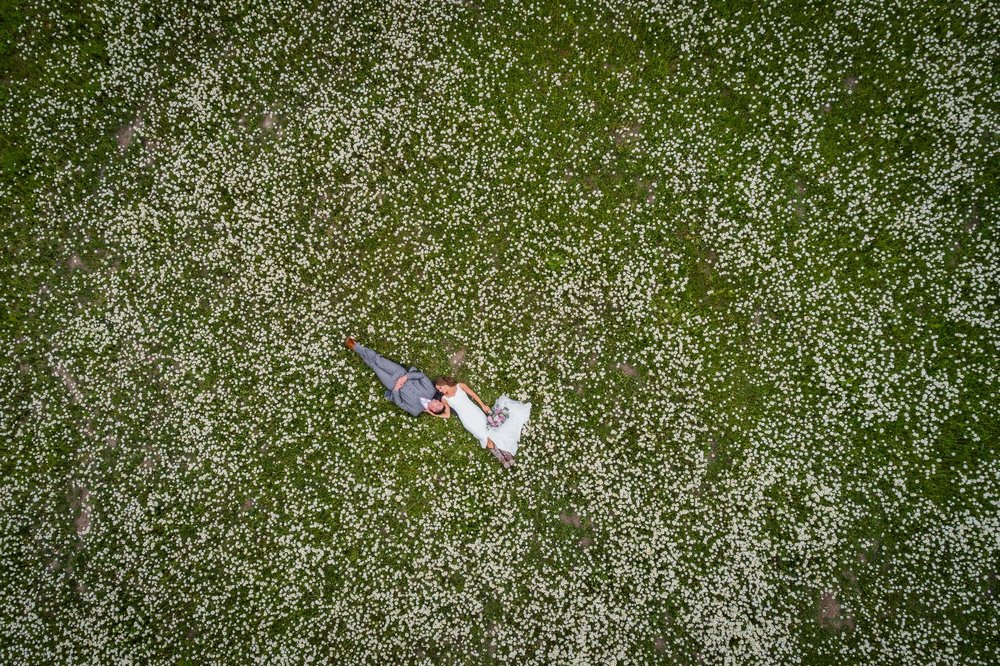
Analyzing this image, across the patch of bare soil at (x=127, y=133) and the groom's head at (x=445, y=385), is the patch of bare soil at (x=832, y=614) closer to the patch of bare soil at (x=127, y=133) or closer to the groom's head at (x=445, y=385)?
the groom's head at (x=445, y=385)

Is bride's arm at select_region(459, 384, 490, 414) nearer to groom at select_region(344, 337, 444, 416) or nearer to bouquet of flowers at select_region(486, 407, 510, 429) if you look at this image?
bouquet of flowers at select_region(486, 407, 510, 429)

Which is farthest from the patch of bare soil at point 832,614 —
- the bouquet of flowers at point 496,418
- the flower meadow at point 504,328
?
the bouquet of flowers at point 496,418

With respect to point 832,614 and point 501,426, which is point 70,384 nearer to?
point 501,426

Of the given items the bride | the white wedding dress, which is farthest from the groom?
the white wedding dress

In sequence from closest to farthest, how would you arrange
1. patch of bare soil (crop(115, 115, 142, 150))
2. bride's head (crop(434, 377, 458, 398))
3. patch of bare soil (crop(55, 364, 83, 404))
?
1. bride's head (crop(434, 377, 458, 398))
2. patch of bare soil (crop(55, 364, 83, 404))
3. patch of bare soil (crop(115, 115, 142, 150))

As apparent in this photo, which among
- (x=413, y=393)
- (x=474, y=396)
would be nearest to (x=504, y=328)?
(x=474, y=396)

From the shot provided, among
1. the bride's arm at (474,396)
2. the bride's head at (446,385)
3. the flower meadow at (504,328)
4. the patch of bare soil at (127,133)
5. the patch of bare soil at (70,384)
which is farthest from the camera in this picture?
the patch of bare soil at (127,133)
